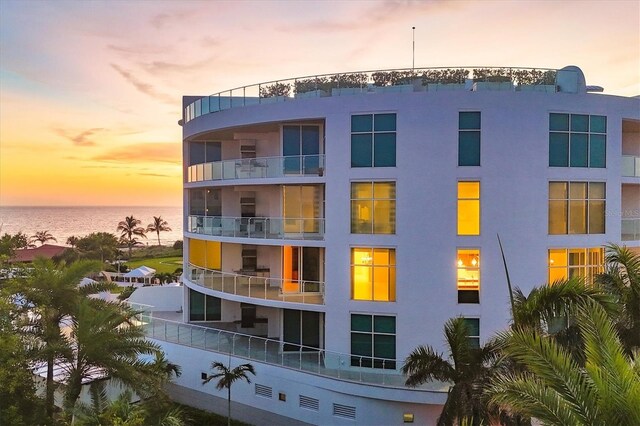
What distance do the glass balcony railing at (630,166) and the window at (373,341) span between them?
35.4 ft

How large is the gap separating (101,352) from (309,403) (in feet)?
24.8

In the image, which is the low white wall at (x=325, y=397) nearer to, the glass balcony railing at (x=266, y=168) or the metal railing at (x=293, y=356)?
the metal railing at (x=293, y=356)

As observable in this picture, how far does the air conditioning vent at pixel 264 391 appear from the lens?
656 inches

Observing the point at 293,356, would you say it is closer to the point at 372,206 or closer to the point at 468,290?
the point at 372,206

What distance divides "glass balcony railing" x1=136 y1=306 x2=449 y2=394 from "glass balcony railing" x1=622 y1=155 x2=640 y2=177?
11.0 metres

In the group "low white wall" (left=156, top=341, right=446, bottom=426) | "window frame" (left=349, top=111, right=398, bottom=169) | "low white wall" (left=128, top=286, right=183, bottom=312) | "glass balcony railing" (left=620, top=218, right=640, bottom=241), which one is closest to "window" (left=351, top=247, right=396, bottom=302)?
"window frame" (left=349, top=111, right=398, bottom=169)

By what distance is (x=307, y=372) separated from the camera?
15.9 metres

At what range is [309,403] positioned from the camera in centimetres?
1584

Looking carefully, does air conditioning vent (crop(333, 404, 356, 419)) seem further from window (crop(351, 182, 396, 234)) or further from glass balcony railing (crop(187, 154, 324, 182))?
glass balcony railing (crop(187, 154, 324, 182))

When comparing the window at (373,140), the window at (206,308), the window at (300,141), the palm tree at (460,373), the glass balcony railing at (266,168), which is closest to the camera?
the palm tree at (460,373)

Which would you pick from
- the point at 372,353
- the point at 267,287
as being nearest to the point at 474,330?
the point at 372,353

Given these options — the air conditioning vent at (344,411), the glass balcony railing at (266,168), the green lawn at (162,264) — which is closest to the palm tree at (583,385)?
the air conditioning vent at (344,411)

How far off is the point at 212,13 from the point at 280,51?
15.2ft

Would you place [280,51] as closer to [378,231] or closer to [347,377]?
[378,231]
